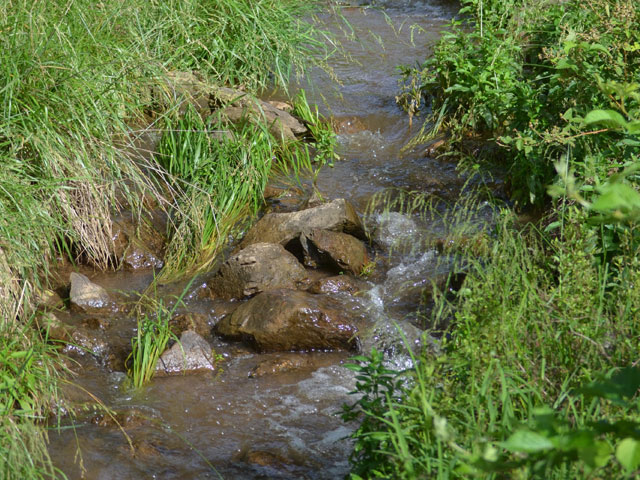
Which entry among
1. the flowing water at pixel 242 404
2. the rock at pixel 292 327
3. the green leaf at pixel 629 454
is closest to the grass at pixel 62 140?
the flowing water at pixel 242 404

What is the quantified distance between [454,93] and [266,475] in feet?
13.5

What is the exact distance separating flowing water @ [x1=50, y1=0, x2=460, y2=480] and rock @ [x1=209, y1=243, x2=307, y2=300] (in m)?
0.13

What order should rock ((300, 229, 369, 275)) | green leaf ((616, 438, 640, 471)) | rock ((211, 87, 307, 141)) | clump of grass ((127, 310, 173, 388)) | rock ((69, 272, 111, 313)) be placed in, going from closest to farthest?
1. green leaf ((616, 438, 640, 471))
2. clump of grass ((127, 310, 173, 388))
3. rock ((69, 272, 111, 313))
4. rock ((300, 229, 369, 275))
5. rock ((211, 87, 307, 141))

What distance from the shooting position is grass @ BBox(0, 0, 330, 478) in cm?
355

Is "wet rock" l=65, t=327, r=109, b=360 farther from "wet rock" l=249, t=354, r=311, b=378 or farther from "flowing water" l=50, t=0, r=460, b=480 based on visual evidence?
"wet rock" l=249, t=354, r=311, b=378

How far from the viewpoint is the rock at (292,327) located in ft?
14.8

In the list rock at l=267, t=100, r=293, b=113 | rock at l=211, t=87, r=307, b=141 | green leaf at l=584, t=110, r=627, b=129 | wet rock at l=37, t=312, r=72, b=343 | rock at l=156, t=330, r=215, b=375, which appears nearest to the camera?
green leaf at l=584, t=110, r=627, b=129

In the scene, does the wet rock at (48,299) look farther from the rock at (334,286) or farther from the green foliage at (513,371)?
the green foliage at (513,371)

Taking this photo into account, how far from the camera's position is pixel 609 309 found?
3320 mm

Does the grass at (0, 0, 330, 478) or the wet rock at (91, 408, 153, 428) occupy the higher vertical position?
the grass at (0, 0, 330, 478)

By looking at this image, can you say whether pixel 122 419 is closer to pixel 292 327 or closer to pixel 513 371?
pixel 292 327

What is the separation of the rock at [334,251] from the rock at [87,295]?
139cm

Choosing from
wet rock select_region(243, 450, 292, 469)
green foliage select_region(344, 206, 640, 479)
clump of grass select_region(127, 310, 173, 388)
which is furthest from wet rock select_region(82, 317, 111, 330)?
green foliage select_region(344, 206, 640, 479)

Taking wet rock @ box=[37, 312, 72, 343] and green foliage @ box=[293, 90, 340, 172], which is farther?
green foliage @ box=[293, 90, 340, 172]
